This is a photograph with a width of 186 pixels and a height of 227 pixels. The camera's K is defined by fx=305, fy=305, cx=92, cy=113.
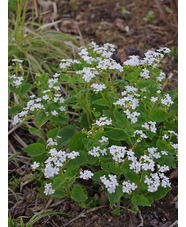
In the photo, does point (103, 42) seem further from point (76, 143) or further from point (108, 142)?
point (108, 142)

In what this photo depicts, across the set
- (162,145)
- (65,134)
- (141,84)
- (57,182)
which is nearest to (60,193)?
(57,182)

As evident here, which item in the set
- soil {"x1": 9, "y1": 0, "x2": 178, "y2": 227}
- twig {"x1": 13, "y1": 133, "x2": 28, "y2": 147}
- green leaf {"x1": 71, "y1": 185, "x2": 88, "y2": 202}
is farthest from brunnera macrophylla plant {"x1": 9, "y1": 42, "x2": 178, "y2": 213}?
twig {"x1": 13, "y1": 133, "x2": 28, "y2": 147}

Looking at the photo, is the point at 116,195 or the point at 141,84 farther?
the point at 141,84

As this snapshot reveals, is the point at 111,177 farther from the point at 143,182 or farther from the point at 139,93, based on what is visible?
the point at 139,93

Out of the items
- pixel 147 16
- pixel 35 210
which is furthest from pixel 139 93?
pixel 147 16

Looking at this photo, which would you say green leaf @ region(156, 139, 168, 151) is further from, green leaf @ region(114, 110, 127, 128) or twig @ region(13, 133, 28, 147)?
twig @ region(13, 133, 28, 147)
